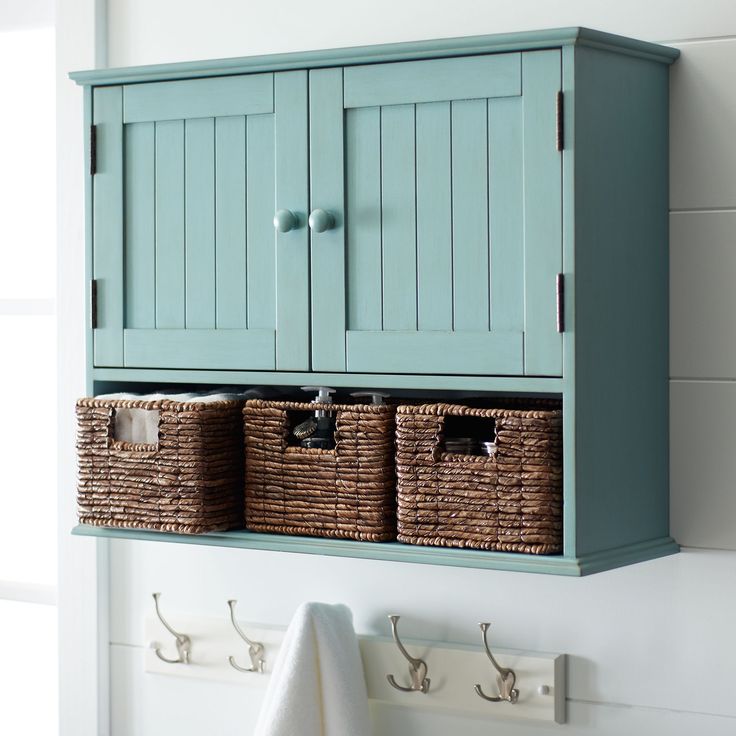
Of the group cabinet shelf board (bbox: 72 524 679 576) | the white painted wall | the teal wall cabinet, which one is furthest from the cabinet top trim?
cabinet shelf board (bbox: 72 524 679 576)

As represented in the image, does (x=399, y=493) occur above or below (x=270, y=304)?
below

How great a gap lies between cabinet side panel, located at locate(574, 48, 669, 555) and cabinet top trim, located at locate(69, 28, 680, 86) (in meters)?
0.02

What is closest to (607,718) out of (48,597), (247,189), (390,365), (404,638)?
(404,638)

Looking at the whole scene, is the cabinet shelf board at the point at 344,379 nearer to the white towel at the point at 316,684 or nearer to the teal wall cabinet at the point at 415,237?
the teal wall cabinet at the point at 415,237

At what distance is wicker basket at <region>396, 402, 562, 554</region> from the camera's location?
1.26m

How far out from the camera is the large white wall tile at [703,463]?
1.39 metres

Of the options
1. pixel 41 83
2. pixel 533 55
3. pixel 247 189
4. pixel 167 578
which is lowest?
pixel 167 578

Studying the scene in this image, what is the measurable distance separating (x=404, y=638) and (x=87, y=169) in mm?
759

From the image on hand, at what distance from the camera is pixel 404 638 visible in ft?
5.17

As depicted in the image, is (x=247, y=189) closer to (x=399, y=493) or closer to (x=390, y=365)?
(x=390, y=365)

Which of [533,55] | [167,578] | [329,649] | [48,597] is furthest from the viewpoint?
[48,597]

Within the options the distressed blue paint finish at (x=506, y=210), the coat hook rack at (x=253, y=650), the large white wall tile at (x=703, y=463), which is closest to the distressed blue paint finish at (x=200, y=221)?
the distressed blue paint finish at (x=506, y=210)

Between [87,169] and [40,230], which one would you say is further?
[40,230]

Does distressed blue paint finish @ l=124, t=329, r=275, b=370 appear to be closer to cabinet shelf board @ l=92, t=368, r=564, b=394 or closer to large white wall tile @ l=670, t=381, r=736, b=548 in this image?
cabinet shelf board @ l=92, t=368, r=564, b=394
